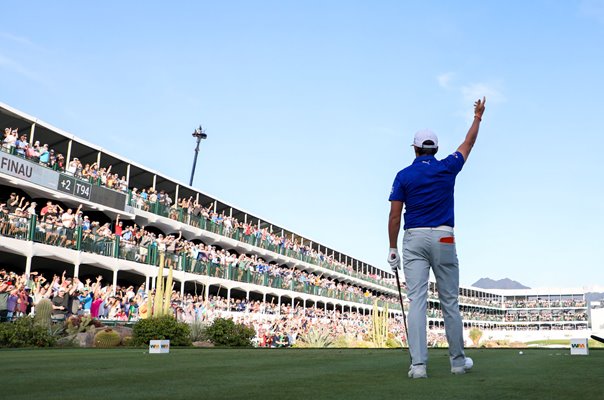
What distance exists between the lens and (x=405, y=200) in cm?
559

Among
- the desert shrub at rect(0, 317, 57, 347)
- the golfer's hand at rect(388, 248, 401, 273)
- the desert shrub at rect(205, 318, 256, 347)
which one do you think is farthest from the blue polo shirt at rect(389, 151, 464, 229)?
the desert shrub at rect(205, 318, 256, 347)

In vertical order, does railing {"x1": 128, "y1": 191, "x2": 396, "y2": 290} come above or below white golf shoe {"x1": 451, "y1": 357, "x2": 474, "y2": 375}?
above

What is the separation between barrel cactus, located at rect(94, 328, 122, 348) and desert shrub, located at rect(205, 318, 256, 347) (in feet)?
9.98

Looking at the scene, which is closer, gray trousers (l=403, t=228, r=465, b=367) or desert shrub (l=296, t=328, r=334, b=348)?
gray trousers (l=403, t=228, r=465, b=367)

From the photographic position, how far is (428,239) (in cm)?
538

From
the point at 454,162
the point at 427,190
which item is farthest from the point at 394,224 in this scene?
the point at 454,162

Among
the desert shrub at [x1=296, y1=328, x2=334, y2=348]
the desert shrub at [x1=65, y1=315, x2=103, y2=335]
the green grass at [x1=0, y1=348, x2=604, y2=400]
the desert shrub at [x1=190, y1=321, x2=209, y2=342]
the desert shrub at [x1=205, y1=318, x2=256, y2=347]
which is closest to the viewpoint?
the green grass at [x1=0, y1=348, x2=604, y2=400]

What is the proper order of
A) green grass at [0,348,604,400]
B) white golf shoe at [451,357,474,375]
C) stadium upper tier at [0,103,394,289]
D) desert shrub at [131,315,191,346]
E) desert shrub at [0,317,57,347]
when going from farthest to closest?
stadium upper tier at [0,103,394,289], desert shrub at [131,315,191,346], desert shrub at [0,317,57,347], white golf shoe at [451,357,474,375], green grass at [0,348,604,400]

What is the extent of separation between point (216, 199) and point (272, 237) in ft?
20.6

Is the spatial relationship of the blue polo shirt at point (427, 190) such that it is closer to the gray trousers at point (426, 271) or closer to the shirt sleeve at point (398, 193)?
the shirt sleeve at point (398, 193)

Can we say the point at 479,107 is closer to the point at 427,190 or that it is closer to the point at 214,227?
the point at 427,190

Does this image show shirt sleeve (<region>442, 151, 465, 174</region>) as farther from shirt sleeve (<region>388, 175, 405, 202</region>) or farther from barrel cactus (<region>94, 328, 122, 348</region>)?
barrel cactus (<region>94, 328, 122, 348</region>)

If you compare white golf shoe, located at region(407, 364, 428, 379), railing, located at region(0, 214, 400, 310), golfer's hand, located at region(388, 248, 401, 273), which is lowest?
white golf shoe, located at region(407, 364, 428, 379)

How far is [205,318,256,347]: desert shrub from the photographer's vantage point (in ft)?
62.4
